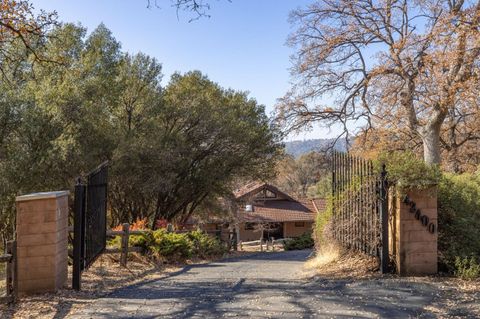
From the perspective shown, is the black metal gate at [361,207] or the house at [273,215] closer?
the black metal gate at [361,207]

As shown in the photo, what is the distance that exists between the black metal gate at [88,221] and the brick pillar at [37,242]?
44 centimetres

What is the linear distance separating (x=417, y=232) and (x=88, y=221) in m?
5.69

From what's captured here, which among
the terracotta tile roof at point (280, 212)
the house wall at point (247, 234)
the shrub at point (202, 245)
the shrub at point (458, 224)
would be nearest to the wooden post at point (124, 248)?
the shrub at point (202, 245)

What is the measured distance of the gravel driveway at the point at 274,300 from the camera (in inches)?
223

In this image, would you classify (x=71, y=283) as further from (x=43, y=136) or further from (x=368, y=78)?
(x=368, y=78)

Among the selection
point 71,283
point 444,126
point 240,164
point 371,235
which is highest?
point 444,126

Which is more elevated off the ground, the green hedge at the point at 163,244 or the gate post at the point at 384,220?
the gate post at the point at 384,220

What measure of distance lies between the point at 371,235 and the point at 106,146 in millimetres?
14005

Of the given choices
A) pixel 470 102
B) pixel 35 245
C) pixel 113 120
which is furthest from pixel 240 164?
pixel 35 245

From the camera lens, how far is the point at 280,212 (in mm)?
42875

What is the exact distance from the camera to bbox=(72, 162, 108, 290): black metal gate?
25.2 feet

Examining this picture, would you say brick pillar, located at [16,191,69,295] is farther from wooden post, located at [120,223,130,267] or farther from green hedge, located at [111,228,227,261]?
green hedge, located at [111,228,227,261]

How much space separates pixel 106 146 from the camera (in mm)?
19984

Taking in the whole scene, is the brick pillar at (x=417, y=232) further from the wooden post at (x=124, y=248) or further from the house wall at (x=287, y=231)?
the house wall at (x=287, y=231)
